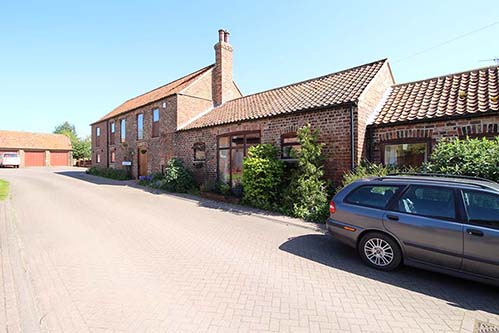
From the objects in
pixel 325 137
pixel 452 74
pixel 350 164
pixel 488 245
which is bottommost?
pixel 488 245

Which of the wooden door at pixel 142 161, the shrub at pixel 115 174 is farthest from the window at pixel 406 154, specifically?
the shrub at pixel 115 174

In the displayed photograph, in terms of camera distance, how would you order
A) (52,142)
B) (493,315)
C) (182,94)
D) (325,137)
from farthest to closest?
(52,142)
(182,94)
(325,137)
(493,315)

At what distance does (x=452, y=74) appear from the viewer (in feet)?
29.9

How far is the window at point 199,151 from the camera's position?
13195mm

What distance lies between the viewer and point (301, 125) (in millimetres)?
9109

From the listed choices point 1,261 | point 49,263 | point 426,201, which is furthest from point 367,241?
point 1,261

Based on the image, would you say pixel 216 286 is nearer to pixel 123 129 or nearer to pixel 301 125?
pixel 301 125

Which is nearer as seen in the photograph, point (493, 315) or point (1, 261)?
point (493, 315)

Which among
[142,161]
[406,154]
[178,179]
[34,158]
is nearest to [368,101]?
[406,154]

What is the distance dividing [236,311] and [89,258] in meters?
3.17

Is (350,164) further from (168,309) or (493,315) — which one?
(168,309)

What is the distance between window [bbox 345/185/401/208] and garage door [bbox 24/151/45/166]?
47.5 m

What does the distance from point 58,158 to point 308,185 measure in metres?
46.3

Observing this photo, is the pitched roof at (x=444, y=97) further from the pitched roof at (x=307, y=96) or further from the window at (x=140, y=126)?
the window at (x=140, y=126)
